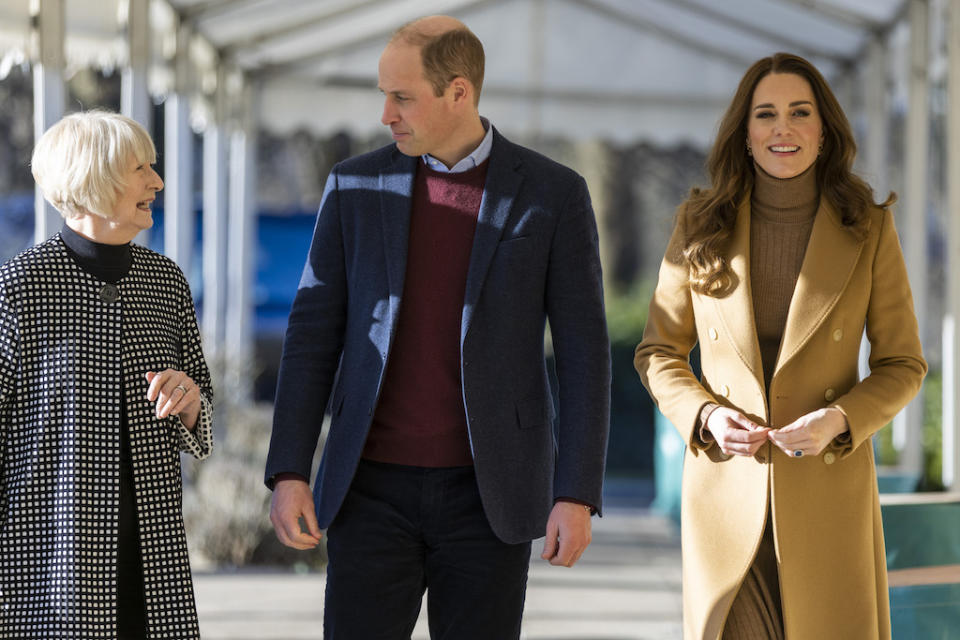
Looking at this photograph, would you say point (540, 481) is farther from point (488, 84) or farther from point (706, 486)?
point (488, 84)

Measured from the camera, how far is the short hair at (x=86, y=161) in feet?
8.84

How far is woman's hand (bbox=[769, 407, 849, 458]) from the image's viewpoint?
280 cm

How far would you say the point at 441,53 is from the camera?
9.34 ft

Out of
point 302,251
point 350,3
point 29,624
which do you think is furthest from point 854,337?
point 302,251

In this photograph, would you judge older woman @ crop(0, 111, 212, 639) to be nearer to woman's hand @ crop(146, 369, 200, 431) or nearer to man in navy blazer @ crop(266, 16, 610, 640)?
woman's hand @ crop(146, 369, 200, 431)

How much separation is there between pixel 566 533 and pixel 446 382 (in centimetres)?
39

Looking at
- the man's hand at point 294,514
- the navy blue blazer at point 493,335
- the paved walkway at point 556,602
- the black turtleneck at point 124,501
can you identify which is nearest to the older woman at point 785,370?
the navy blue blazer at point 493,335

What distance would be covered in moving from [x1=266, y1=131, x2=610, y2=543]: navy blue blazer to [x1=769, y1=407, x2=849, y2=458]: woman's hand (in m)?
0.37

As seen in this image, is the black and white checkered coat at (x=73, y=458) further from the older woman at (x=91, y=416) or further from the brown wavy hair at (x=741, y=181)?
the brown wavy hair at (x=741, y=181)

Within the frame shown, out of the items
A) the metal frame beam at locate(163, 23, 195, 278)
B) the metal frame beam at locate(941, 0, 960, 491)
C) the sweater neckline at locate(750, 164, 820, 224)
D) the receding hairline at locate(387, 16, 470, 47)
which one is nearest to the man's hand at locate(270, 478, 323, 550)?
the receding hairline at locate(387, 16, 470, 47)

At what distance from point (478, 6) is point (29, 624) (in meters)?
7.44

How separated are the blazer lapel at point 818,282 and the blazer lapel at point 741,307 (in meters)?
0.06

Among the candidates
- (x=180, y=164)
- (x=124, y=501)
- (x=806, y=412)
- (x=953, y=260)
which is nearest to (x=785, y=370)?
(x=806, y=412)

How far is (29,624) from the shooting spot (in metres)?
2.67
